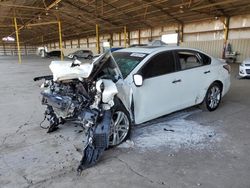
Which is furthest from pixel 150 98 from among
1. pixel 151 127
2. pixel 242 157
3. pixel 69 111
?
pixel 242 157

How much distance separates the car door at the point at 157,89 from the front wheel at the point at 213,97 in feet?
3.56

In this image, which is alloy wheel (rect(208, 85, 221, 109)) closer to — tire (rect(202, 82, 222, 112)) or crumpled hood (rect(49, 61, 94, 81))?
tire (rect(202, 82, 222, 112))

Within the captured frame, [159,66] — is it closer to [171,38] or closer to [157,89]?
[157,89]

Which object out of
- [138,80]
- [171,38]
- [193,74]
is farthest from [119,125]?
[171,38]

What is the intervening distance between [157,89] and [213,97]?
6.36 ft

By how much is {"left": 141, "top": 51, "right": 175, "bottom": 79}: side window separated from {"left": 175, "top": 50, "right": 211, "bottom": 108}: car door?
20cm

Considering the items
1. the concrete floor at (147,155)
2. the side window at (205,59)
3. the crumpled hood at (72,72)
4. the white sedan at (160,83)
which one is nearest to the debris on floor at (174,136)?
the concrete floor at (147,155)

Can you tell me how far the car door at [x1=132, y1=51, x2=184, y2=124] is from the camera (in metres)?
3.72

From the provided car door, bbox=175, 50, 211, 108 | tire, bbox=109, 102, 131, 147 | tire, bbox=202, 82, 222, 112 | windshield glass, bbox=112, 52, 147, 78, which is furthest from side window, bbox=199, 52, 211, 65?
tire, bbox=109, 102, 131, 147

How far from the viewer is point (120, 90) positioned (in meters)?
3.50

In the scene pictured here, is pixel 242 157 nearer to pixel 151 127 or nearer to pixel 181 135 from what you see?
pixel 181 135

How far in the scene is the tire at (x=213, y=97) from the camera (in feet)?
16.4

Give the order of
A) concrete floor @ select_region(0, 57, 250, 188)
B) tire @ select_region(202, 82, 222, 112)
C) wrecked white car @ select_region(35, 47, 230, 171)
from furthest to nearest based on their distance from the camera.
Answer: tire @ select_region(202, 82, 222, 112) → wrecked white car @ select_region(35, 47, 230, 171) → concrete floor @ select_region(0, 57, 250, 188)

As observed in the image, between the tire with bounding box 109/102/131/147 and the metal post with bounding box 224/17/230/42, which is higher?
the metal post with bounding box 224/17/230/42
